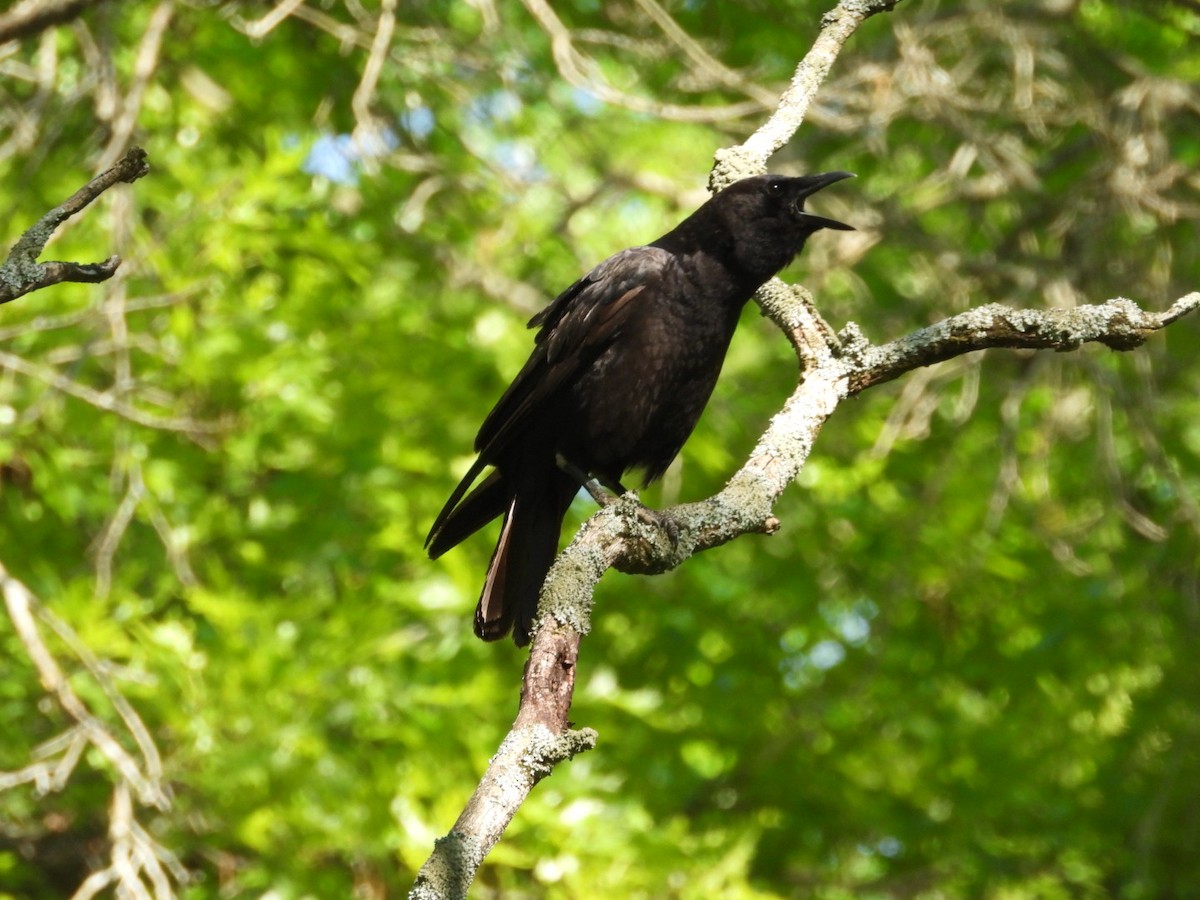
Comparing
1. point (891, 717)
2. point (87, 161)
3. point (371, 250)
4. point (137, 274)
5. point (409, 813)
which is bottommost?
point (409, 813)

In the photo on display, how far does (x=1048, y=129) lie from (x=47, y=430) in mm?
5492

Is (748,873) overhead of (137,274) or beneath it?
beneath

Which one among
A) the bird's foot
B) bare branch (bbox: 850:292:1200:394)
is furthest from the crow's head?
the bird's foot

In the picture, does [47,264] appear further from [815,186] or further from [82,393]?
[82,393]

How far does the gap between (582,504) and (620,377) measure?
275cm

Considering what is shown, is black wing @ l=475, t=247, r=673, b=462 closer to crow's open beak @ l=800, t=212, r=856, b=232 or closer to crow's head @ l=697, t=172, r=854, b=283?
crow's head @ l=697, t=172, r=854, b=283

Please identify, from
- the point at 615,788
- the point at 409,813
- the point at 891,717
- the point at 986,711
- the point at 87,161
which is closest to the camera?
the point at 409,813

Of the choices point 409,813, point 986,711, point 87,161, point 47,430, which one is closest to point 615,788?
point 409,813

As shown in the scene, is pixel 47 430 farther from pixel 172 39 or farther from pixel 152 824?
pixel 172 39

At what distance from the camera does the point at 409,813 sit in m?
5.39

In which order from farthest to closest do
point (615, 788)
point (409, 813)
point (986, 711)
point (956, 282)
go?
point (986, 711) < point (956, 282) < point (615, 788) < point (409, 813)

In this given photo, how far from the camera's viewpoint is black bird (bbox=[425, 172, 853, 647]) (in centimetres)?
425

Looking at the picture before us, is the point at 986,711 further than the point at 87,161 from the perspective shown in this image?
Yes

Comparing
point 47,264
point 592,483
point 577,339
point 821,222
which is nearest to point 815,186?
point 821,222
